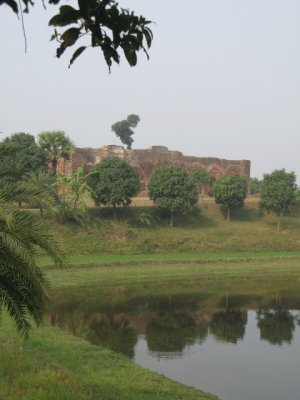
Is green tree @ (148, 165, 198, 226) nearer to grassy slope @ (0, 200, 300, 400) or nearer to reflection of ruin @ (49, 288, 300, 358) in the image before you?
grassy slope @ (0, 200, 300, 400)

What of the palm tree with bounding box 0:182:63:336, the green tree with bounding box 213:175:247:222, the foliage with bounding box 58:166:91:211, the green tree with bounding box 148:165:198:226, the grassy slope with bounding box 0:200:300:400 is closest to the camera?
the palm tree with bounding box 0:182:63:336

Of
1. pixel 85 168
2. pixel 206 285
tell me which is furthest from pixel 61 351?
pixel 85 168

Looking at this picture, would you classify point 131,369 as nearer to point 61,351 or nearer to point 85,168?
point 61,351

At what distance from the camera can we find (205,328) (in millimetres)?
15906

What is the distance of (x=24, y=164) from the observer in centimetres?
3703

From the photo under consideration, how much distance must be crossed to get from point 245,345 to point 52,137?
28.3m

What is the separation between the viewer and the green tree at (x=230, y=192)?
39.8 metres

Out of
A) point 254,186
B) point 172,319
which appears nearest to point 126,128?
point 254,186

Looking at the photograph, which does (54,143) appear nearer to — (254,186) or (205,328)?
(205,328)

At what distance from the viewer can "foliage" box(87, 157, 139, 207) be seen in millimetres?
36688

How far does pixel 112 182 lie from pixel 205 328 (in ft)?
72.9

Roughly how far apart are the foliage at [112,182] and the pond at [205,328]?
13.8 metres

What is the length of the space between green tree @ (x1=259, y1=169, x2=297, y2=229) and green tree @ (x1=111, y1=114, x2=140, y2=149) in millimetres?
35467

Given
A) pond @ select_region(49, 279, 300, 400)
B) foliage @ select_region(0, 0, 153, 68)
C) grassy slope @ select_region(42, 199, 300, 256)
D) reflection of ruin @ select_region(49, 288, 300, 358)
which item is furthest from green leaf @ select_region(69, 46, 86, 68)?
grassy slope @ select_region(42, 199, 300, 256)
